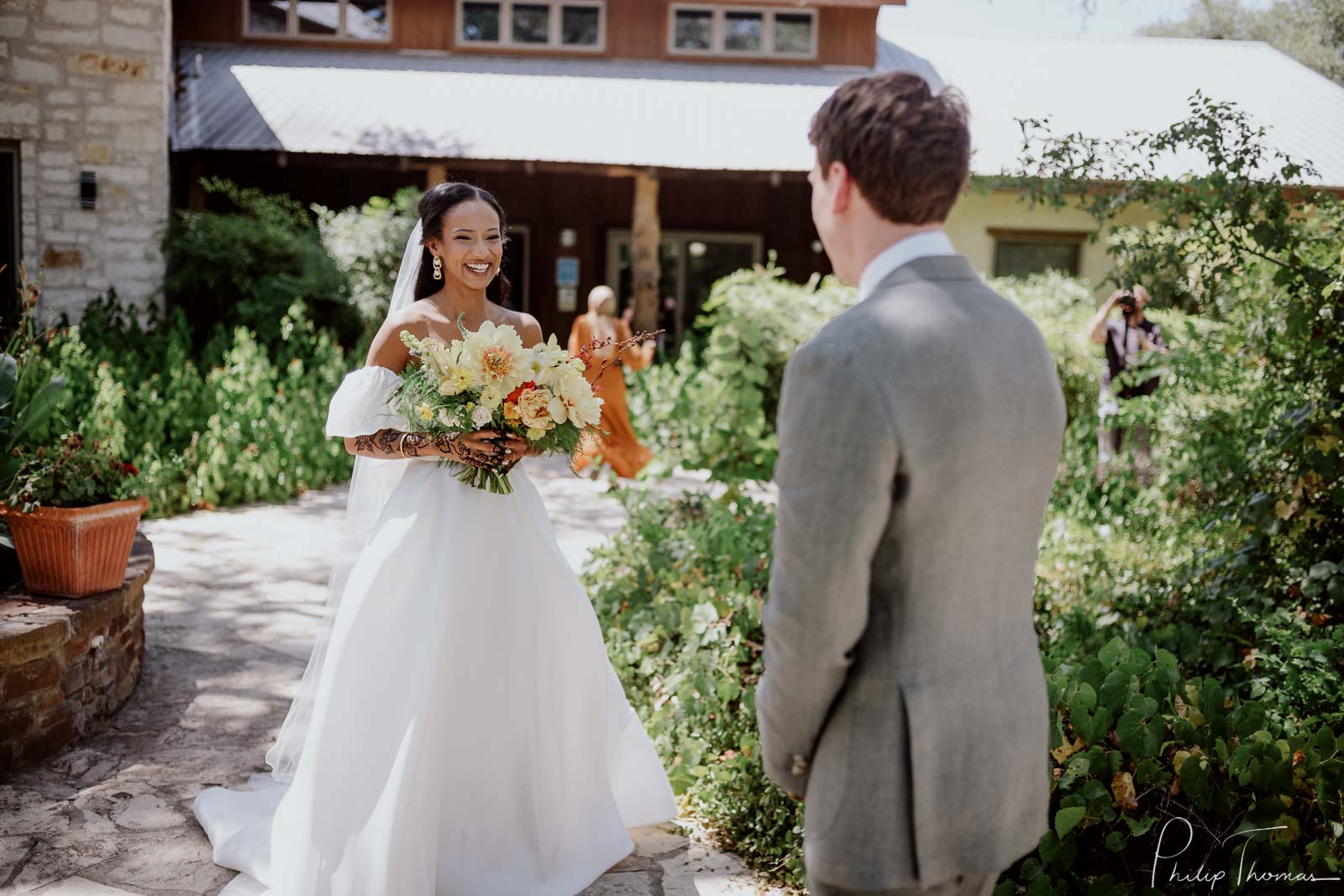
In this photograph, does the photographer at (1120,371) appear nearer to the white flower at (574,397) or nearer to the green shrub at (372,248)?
the white flower at (574,397)

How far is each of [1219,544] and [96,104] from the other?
11151 mm

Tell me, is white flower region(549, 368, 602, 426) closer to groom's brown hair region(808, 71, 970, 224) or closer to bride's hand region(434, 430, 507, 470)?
bride's hand region(434, 430, 507, 470)

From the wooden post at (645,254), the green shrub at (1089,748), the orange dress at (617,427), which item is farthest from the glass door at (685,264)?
the green shrub at (1089,748)

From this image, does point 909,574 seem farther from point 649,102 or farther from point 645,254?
point 649,102

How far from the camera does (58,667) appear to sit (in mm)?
A: 3996

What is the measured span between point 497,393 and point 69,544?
212 centimetres

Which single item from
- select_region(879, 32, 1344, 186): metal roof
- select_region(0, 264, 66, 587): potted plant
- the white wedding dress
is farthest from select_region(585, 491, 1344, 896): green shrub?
select_region(879, 32, 1344, 186): metal roof

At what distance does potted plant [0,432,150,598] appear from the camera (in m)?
4.14

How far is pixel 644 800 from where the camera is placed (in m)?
3.60

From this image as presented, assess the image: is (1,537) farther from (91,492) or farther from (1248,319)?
(1248,319)

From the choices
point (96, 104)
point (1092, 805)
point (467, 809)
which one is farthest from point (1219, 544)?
point (96, 104)

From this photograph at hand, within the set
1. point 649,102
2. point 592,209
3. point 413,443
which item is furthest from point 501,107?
point 413,443

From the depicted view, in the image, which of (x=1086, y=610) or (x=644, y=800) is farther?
(x=1086, y=610)

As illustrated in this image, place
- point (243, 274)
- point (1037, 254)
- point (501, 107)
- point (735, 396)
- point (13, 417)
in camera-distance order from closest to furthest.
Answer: point (13, 417) < point (735, 396) < point (243, 274) < point (501, 107) < point (1037, 254)
